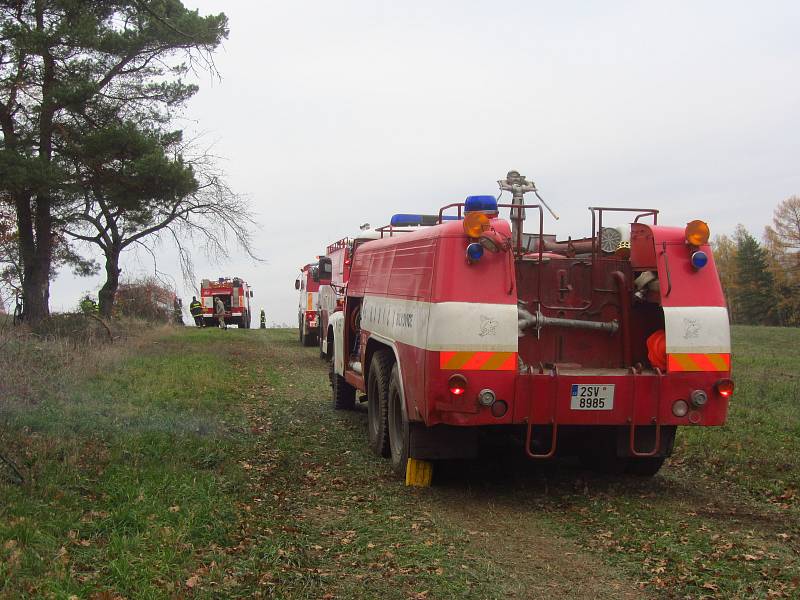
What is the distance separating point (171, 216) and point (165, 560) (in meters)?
23.7

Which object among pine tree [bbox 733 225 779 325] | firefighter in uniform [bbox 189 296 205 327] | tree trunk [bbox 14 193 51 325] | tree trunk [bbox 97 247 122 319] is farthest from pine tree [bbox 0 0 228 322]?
pine tree [bbox 733 225 779 325]

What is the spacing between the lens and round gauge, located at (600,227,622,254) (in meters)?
8.09

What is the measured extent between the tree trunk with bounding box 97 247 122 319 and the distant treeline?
49.9 metres

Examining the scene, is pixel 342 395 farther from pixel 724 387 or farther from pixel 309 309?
pixel 309 309

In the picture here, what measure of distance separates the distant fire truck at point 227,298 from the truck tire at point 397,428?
34783 mm

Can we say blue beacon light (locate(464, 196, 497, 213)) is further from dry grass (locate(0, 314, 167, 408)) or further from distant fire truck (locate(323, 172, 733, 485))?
dry grass (locate(0, 314, 167, 408))

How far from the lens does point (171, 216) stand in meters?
27.9

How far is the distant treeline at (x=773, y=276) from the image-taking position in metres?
63.5

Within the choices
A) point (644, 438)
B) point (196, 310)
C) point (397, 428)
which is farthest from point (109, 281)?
point (644, 438)

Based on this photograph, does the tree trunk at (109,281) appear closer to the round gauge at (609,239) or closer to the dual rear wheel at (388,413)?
the dual rear wheel at (388,413)

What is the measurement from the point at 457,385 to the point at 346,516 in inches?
56.5

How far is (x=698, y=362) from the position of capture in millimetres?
7367

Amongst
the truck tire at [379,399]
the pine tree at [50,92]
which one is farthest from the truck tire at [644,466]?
the pine tree at [50,92]

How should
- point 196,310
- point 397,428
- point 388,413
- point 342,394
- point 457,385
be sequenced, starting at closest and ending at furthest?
point 457,385 → point 397,428 → point 388,413 → point 342,394 → point 196,310
